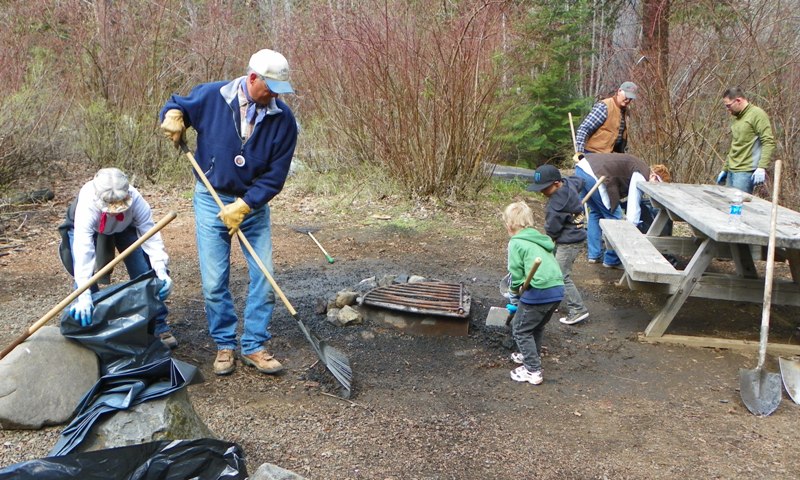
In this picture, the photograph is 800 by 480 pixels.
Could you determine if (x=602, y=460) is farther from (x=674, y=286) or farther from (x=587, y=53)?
(x=587, y=53)

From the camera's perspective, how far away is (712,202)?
5.23 metres

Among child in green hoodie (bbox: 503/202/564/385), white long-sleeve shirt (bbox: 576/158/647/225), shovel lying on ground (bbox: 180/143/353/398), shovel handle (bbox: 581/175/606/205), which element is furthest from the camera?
white long-sleeve shirt (bbox: 576/158/647/225)

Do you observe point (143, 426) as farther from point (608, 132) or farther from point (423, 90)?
point (423, 90)

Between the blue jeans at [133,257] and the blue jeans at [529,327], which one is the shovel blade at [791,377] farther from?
the blue jeans at [133,257]

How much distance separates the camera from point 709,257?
4461mm

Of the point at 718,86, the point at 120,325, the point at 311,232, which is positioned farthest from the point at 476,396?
the point at 718,86

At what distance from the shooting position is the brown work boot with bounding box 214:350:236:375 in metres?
3.71

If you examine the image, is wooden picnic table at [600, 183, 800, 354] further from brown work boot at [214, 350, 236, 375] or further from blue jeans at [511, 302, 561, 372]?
brown work boot at [214, 350, 236, 375]

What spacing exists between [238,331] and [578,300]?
2.50 metres

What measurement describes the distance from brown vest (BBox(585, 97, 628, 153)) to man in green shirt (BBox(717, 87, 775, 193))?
1.14 metres

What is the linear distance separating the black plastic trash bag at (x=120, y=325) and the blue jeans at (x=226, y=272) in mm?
478

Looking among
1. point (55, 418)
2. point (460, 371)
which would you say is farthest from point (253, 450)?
point (460, 371)

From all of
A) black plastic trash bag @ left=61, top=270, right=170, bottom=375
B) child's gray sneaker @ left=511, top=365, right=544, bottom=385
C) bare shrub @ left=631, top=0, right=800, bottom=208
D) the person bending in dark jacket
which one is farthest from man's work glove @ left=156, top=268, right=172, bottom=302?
bare shrub @ left=631, top=0, right=800, bottom=208

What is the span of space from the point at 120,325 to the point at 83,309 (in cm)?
19
